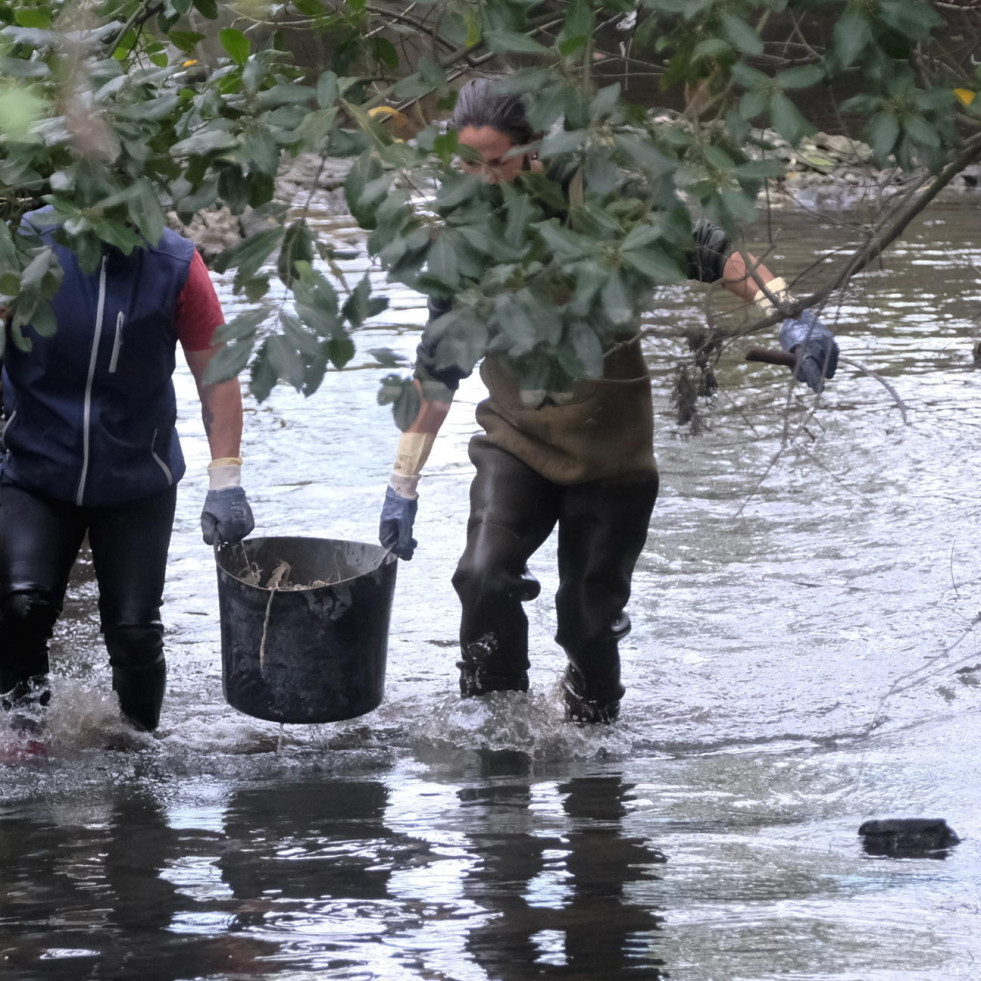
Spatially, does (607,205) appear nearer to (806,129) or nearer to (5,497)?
(806,129)

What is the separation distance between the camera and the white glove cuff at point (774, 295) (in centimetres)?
300

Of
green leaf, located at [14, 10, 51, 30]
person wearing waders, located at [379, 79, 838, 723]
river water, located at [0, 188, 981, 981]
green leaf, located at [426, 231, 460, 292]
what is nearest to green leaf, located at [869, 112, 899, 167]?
green leaf, located at [426, 231, 460, 292]

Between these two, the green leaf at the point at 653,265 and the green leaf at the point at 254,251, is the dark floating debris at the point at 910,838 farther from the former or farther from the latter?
the green leaf at the point at 254,251

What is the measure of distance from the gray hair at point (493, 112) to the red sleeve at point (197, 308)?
0.78 m

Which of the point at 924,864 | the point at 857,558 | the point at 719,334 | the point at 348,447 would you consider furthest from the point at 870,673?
Result: the point at 348,447

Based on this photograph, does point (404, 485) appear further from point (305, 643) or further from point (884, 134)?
point (884, 134)

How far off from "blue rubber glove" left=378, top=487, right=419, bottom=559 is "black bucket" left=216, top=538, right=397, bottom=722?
0.12ft

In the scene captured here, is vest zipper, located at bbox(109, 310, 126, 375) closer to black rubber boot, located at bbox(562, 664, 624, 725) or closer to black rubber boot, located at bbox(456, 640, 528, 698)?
black rubber boot, located at bbox(456, 640, 528, 698)

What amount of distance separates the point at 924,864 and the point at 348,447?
5.81 meters

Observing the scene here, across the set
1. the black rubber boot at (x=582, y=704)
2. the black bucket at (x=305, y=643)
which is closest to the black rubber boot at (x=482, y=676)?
the black rubber boot at (x=582, y=704)

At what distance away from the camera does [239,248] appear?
2158mm

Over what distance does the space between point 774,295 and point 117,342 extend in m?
1.75

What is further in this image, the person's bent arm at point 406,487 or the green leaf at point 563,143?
the person's bent arm at point 406,487

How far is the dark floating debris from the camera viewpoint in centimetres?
338
